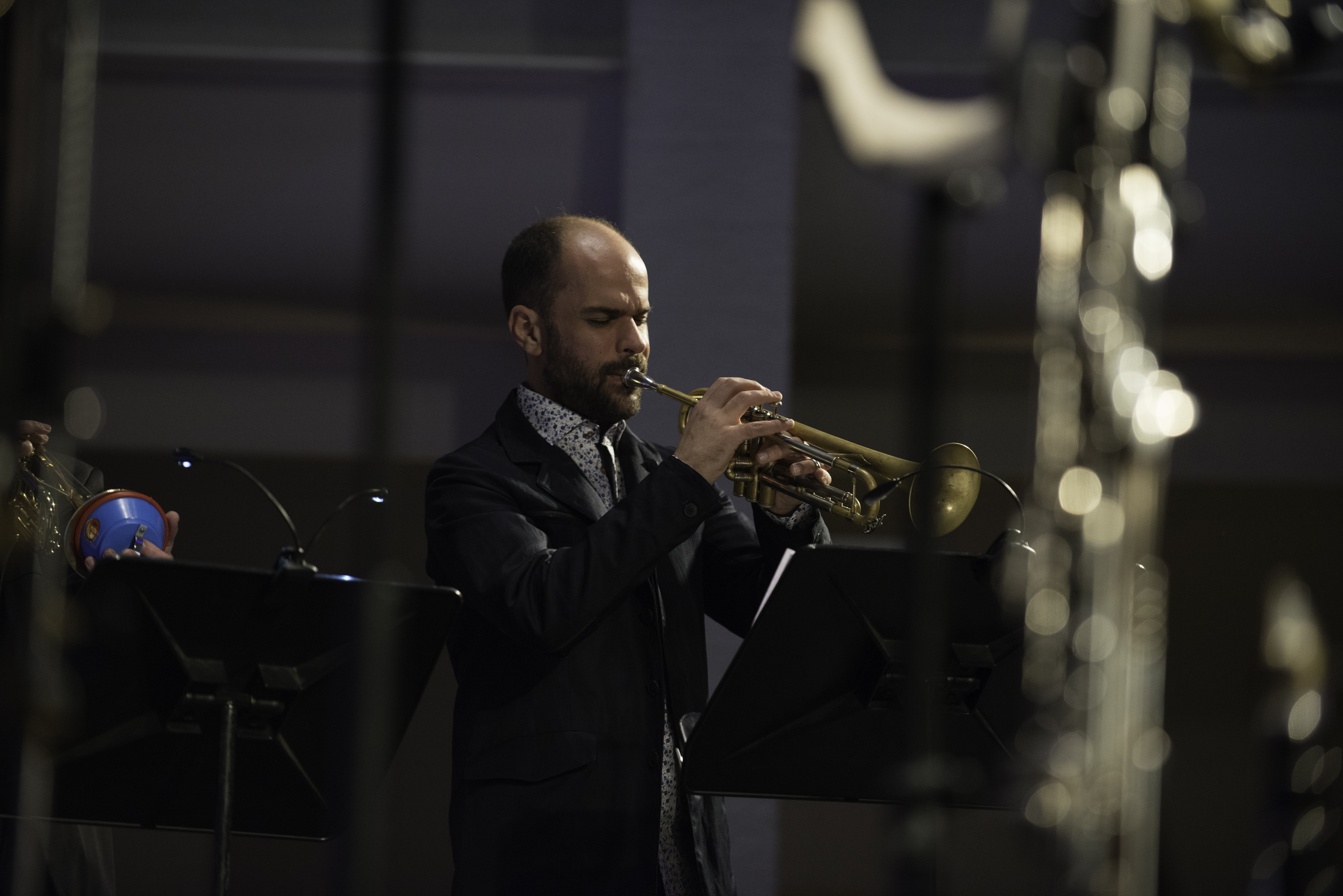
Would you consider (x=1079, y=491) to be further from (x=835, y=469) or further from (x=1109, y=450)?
(x=835, y=469)

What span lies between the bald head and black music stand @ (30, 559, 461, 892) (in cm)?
Answer: 77

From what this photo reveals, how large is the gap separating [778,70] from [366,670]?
325cm

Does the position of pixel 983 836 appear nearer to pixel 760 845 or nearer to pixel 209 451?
pixel 760 845

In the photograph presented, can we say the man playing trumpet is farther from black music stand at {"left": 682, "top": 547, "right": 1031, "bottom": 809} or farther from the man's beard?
black music stand at {"left": 682, "top": 547, "right": 1031, "bottom": 809}

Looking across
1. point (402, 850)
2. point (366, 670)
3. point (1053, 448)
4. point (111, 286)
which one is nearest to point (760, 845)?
point (402, 850)

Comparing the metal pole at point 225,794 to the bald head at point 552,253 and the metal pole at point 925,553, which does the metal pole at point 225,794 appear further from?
the metal pole at point 925,553

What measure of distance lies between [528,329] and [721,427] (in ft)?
1.69

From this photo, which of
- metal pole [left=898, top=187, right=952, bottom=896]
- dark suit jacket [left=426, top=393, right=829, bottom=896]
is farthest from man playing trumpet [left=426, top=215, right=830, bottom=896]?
metal pole [left=898, top=187, right=952, bottom=896]

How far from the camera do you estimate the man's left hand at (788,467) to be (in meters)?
2.42

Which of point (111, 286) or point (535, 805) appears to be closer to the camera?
point (535, 805)

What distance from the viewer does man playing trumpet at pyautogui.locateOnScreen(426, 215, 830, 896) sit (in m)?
2.05

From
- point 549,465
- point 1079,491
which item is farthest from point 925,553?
point 549,465

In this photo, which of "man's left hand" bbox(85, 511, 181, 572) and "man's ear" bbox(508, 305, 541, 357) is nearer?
"man's left hand" bbox(85, 511, 181, 572)

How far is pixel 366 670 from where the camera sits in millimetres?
→ 1214
